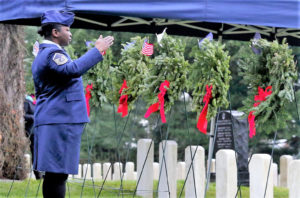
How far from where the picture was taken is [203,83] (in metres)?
5.08

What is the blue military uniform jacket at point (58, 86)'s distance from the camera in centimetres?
371

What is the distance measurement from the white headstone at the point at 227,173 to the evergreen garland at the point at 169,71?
66 cm

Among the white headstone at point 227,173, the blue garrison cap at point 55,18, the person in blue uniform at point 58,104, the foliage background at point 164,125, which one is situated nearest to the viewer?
the person in blue uniform at point 58,104

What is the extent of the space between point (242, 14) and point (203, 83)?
0.65 metres

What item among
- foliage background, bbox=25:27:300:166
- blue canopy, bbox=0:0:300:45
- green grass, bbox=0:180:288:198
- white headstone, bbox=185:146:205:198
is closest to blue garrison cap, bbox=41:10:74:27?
blue canopy, bbox=0:0:300:45

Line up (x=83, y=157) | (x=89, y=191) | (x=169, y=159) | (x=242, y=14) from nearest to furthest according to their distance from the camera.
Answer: (x=242, y=14) → (x=169, y=159) → (x=89, y=191) → (x=83, y=157)

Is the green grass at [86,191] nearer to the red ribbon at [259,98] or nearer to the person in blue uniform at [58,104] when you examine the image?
the red ribbon at [259,98]

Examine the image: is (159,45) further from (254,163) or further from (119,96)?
(254,163)

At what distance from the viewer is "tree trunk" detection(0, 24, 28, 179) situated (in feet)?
27.0

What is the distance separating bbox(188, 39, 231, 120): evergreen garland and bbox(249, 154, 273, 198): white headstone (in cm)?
53

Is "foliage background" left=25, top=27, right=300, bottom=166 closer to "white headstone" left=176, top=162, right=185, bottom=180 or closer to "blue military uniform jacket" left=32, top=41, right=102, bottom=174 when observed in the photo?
"white headstone" left=176, top=162, right=185, bottom=180

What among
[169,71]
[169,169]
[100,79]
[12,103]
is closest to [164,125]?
[12,103]

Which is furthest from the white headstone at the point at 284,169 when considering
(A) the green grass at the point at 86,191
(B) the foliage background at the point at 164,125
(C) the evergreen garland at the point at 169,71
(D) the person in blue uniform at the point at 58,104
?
(D) the person in blue uniform at the point at 58,104

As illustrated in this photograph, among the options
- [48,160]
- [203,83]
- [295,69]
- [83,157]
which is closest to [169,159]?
[203,83]
